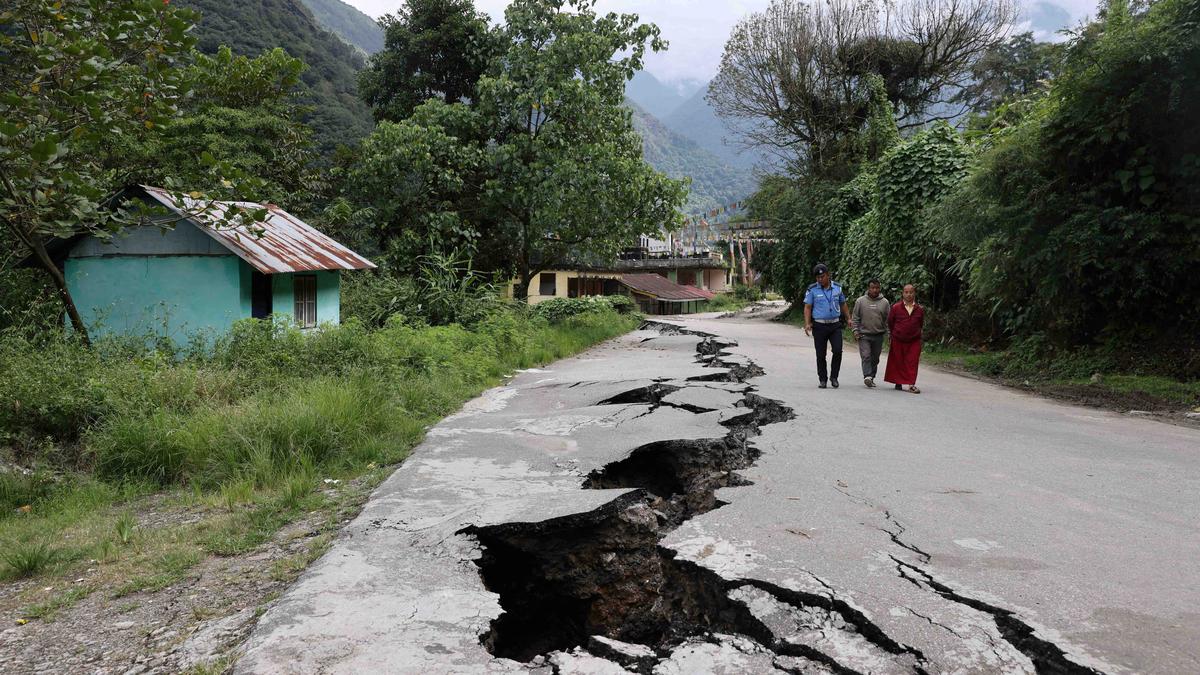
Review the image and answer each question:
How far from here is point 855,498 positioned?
186 inches

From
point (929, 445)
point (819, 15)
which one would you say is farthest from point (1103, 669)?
point (819, 15)

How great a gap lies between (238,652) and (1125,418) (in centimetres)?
876

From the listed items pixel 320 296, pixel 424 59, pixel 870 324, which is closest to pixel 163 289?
pixel 320 296

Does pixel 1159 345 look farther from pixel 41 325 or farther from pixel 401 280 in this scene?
pixel 41 325

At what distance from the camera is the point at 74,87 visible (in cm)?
731

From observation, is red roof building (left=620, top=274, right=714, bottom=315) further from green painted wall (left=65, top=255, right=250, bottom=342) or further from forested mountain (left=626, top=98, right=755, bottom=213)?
forested mountain (left=626, top=98, right=755, bottom=213)

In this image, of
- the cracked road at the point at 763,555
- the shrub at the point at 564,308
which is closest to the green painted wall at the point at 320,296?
the shrub at the point at 564,308

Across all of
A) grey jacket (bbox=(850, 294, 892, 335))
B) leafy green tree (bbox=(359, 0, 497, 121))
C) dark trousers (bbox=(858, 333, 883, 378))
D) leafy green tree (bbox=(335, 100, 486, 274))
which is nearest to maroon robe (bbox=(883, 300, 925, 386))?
grey jacket (bbox=(850, 294, 892, 335))

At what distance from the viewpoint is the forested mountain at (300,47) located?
3431cm

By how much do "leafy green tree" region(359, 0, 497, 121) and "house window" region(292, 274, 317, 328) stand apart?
34.6ft

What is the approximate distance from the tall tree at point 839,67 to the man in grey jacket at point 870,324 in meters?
20.9

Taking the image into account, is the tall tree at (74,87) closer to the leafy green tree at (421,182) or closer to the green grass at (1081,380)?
the leafy green tree at (421,182)

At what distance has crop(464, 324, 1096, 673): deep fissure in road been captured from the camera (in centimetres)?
282

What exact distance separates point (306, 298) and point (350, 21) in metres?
140
